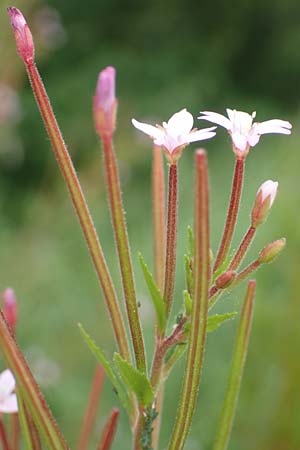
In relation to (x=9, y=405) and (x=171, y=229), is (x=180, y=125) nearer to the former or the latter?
(x=171, y=229)

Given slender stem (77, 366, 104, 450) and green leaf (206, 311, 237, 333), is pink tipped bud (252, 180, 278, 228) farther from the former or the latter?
slender stem (77, 366, 104, 450)

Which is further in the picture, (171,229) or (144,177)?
(144,177)

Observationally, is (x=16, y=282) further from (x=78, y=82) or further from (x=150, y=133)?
(x=78, y=82)

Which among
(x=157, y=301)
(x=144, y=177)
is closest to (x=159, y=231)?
(x=157, y=301)

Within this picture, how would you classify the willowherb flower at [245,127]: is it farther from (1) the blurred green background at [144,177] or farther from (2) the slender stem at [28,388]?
(1) the blurred green background at [144,177]

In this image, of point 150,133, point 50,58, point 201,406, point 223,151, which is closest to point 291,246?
point 201,406

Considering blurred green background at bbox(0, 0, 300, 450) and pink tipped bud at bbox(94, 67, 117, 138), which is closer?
pink tipped bud at bbox(94, 67, 117, 138)

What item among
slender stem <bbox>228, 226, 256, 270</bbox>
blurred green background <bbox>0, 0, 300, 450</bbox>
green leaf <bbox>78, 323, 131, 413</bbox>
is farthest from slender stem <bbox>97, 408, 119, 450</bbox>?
blurred green background <bbox>0, 0, 300, 450</bbox>
